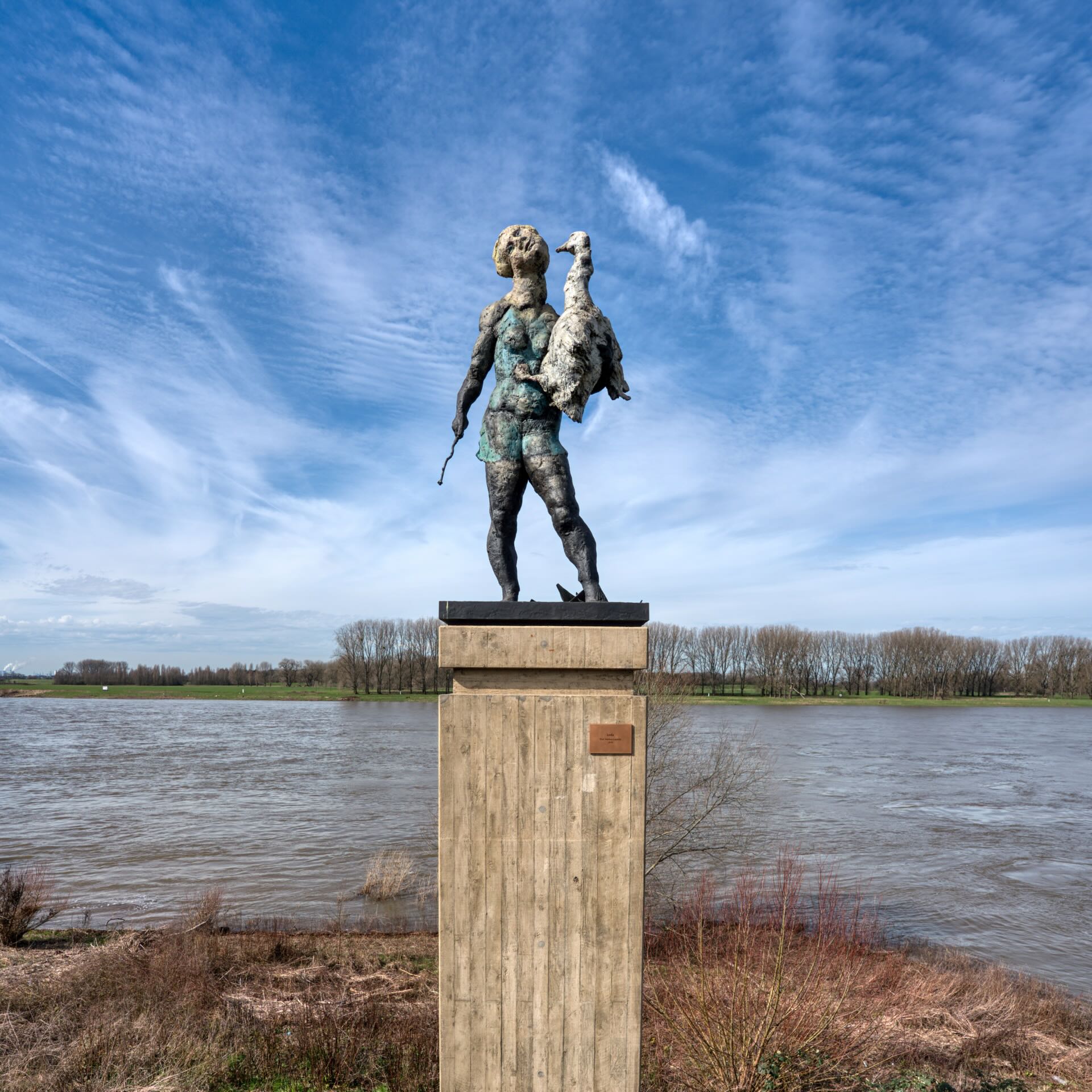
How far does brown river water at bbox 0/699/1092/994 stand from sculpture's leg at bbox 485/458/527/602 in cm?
1160

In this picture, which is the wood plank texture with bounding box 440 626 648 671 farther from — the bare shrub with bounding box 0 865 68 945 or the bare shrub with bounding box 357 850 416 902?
the bare shrub with bounding box 357 850 416 902

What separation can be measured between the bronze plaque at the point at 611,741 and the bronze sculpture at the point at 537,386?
2.80ft

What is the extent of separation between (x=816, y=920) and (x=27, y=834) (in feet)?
60.3

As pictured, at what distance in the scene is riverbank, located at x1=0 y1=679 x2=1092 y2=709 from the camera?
7569cm

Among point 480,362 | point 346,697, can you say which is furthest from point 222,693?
point 480,362

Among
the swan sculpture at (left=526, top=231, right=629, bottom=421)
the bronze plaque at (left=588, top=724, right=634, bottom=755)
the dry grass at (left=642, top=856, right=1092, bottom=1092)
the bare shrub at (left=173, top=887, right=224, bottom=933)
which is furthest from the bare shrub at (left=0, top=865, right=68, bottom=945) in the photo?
the swan sculpture at (left=526, top=231, right=629, bottom=421)

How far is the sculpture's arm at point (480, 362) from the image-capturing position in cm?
526

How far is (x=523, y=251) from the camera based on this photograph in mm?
5203

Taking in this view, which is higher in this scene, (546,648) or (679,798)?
(546,648)

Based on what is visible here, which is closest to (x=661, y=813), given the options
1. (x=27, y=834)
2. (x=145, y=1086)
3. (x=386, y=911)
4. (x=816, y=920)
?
(x=816, y=920)

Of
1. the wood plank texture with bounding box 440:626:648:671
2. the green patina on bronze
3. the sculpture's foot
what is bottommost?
the wood plank texture with bounding box 440:626:648:671

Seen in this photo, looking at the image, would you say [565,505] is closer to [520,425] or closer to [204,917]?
[520,425]

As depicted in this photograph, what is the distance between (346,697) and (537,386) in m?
77.0

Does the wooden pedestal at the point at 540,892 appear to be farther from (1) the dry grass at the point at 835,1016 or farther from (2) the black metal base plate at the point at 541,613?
(1) the dry grass at the point at 835,1016
